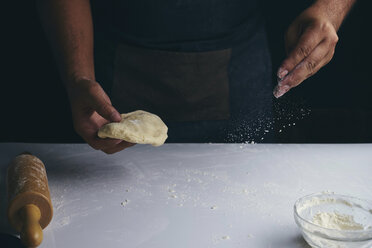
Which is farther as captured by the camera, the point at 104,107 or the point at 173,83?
the point at 173,83

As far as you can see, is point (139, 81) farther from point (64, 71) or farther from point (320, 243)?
point (320, 243)

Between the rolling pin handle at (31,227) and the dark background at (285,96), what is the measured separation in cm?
167

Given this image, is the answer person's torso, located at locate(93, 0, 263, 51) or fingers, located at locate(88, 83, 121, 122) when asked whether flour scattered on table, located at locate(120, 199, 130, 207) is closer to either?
fingers, located at locate(88, 83, 121, 122)

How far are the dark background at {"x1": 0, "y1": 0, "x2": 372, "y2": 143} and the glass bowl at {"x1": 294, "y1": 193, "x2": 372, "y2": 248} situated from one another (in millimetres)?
1439

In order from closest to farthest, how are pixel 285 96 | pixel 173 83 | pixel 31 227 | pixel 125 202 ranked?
pixel 31 227
pixel 125 202
pixel 173 83
pixel 285 96

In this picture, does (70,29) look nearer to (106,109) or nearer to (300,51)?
(106,109)

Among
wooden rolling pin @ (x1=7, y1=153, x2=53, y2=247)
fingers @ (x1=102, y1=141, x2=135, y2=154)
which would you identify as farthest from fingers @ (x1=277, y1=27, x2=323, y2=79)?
wooden rolling pin @ (x1=7, y1=153, x2=53, y2=247)

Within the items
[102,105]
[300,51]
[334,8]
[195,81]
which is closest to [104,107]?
[102,105]

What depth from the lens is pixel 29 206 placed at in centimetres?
104

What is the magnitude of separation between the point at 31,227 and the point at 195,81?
3.23 ft

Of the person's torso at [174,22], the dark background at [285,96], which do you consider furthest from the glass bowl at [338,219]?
the dark background at [285,96]

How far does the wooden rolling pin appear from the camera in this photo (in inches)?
38.6

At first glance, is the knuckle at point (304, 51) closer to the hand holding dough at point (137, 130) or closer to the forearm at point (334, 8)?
the forearm at point (334, 8)

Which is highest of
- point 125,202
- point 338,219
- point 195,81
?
point 195,81
